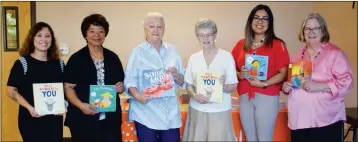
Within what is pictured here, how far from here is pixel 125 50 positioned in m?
4.84

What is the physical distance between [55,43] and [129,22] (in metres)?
2.23

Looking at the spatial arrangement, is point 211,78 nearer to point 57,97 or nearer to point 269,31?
point 269,31

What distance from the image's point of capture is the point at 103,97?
100.0 inches

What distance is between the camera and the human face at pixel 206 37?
8.21ft

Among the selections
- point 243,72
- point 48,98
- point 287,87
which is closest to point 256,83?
point 243,72

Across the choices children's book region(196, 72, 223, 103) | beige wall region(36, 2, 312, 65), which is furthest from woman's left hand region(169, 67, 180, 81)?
beige wall region(36, 2, 312, 65)

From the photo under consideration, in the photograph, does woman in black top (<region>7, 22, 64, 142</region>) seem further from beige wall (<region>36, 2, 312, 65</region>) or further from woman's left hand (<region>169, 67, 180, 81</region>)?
beige wall (<region>36, 2, 312, 65</region>)

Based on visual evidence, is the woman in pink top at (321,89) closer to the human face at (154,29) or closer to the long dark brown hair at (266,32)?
the long dark brown hair at (266,32)

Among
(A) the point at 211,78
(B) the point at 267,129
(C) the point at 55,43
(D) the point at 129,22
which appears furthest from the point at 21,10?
(B) the point at 267,129

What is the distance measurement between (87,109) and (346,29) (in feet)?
11.5

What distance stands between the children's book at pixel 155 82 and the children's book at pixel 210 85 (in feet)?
0.75

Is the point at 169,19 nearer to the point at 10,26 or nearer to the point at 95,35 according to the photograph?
the point at 10,26

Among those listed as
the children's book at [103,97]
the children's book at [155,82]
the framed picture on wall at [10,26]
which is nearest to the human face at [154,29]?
the children's book at [155,82]

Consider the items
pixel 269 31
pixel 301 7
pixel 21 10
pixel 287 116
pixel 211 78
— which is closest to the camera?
pixel 211 78
